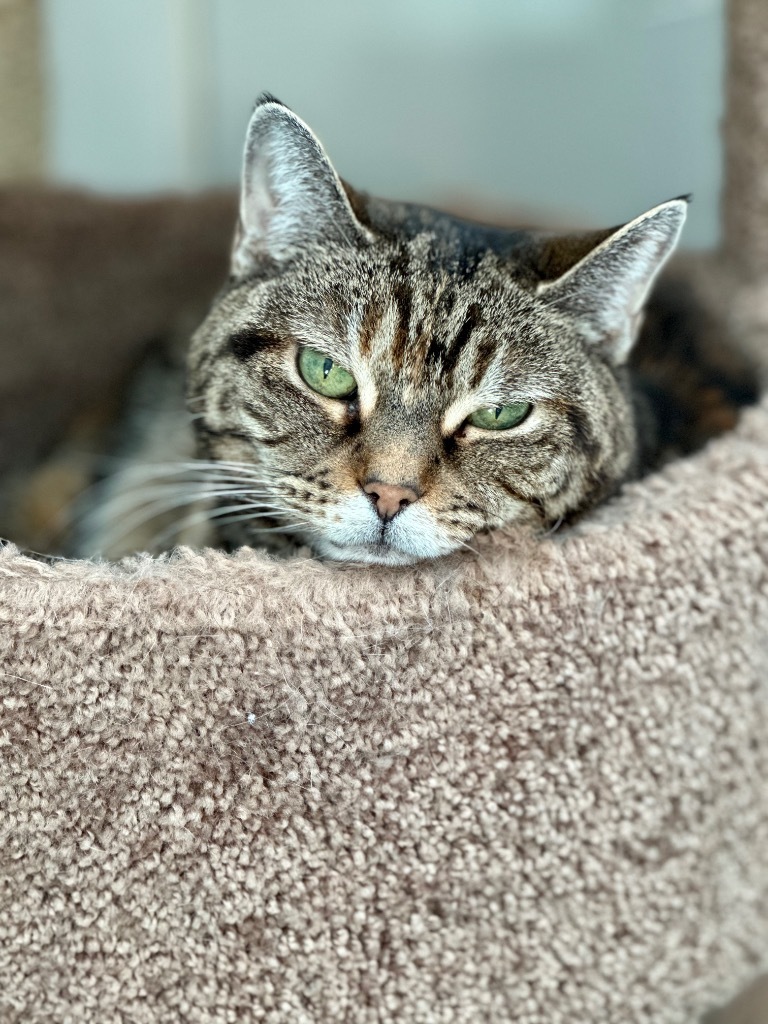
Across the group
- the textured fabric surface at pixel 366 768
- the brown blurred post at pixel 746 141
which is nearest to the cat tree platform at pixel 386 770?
the textured fabric surface at pixel 366 768

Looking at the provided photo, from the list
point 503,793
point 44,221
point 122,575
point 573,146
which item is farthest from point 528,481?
point 573,146

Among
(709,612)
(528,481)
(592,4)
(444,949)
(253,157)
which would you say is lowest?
(444,949)

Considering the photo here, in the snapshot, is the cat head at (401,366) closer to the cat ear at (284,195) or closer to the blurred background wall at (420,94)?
the cat ear at (284,195)

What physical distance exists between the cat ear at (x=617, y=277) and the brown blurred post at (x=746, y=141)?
0.48 meters

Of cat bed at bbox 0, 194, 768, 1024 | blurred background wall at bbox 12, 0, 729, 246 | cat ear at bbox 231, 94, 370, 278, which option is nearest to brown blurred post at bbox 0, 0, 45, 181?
blurred background wall at bbox 12, 0, 729, 246

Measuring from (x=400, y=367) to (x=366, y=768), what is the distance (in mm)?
472

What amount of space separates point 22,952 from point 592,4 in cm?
228

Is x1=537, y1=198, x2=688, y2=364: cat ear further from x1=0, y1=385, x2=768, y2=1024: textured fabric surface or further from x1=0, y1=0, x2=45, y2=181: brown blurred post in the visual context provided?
x1=0, y1=0, x2=45, y2=181: brown blurred post

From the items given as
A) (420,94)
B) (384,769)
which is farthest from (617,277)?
(420,94)

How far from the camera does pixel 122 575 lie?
3.26ft

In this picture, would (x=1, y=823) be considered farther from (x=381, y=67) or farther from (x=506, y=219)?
(x=381, y=67)

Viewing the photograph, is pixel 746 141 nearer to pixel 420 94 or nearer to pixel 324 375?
pixel 324 375

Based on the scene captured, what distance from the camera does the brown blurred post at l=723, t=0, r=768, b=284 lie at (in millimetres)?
1459

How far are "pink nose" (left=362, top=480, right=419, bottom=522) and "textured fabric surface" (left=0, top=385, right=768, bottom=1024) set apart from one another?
0.07 metres
